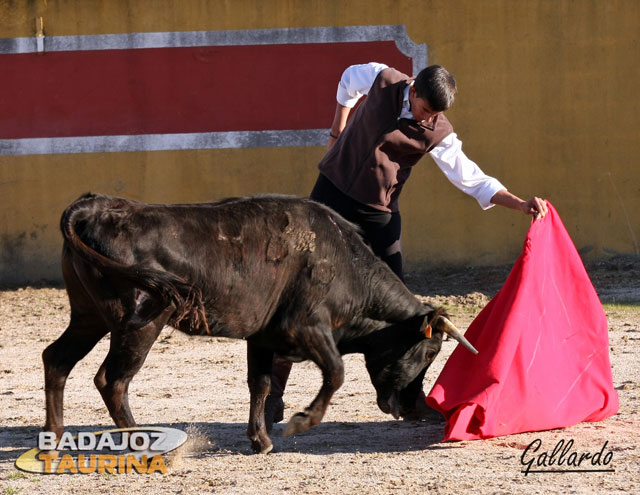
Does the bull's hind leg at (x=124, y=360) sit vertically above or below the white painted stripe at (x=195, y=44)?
below

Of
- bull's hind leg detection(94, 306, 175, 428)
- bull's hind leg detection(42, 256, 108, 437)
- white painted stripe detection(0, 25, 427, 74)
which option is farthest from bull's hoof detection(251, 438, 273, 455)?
white painted stripe detection(0, 25, 427, 74)

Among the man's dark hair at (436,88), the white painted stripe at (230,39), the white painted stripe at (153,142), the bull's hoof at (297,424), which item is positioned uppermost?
the white painted stripe at (230,39)

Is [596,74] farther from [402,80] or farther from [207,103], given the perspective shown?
[402,80]

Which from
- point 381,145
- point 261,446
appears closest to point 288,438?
point 261,446

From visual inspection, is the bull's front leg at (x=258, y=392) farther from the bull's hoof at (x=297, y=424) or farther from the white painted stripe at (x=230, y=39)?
the white painted stripe at (x=230, y=39)

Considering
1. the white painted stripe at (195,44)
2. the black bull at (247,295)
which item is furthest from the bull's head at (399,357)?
the white painted stripe at (195,44)

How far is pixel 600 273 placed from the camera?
984cm

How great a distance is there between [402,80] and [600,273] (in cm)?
566

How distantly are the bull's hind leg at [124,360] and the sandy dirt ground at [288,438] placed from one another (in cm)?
30

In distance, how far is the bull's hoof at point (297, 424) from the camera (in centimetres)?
429

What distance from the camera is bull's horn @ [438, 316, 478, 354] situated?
15.0 ft

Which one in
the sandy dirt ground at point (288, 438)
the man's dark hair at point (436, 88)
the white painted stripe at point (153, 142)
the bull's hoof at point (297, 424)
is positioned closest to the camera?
the sandy dirt ground at point (288, 438)

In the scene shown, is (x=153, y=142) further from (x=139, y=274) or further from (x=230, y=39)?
(x=139, y=274)

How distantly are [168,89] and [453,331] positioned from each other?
6.41 metres
